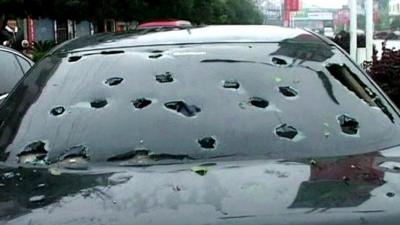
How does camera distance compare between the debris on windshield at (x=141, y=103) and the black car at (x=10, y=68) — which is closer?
the debris on windshield at (x=141, y=103)

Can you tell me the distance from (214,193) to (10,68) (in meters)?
5.61

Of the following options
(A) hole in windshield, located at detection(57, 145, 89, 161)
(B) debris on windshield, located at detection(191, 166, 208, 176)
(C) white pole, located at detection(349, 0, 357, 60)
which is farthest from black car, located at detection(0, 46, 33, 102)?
(C) white pole, located at detection(349, 0, 357, 60)

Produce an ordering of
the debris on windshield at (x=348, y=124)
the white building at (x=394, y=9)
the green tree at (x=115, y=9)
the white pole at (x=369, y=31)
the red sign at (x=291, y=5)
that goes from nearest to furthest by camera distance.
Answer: the debris on windshield at (x=348, y=124)
the white pole at (x=369, y=31)
the green tree at (x=115, y=9)
the white building at (x=394, y=9)
the red sign at (x=291, y=5)

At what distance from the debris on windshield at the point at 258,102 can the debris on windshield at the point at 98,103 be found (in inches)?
25.1

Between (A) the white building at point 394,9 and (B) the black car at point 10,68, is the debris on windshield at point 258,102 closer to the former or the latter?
(B) the black car at point 10,68

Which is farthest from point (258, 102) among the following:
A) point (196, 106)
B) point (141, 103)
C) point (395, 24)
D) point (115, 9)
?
point (395, 24)

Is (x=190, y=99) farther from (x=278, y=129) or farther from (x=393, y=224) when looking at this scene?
(x=393, y=224)

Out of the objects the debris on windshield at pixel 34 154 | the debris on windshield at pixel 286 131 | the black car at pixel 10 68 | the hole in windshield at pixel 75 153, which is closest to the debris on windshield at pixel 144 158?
the hole in windshield at pixel 75 153

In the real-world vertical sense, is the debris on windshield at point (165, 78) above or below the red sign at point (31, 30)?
above

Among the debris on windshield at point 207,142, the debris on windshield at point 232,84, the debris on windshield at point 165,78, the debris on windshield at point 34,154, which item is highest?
the debris on windshield at point 165,78

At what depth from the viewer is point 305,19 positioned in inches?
2488

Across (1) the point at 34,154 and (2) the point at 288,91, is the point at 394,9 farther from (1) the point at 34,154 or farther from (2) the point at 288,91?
(1) the point at 34,154

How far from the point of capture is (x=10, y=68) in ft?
25.5

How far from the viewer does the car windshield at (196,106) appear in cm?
315
